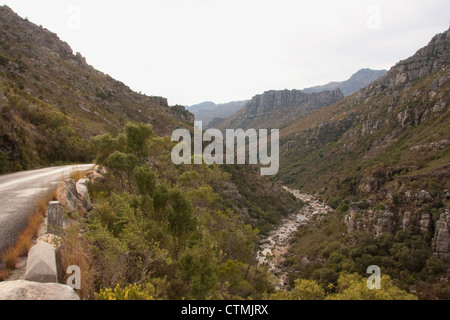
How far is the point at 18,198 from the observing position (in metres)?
9.02

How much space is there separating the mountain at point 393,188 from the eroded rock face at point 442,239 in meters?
0.12

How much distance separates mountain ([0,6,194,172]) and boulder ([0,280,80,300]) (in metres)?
12.7

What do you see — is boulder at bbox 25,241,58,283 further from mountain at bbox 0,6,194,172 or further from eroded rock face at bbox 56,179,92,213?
mountain at bbox 0,6,194,172

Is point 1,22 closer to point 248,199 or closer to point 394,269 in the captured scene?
point 248,199

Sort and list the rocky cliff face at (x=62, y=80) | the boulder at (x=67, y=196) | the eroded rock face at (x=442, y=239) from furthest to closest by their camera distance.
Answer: the rocky cliff face at (x=62, y=80)
the eroded rock face at (x=442, y=239)
the boulder at (x=67, y=196)

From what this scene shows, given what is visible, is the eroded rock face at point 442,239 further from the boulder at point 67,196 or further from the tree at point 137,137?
the boulder at point 67,196

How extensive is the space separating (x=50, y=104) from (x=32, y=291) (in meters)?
55.3

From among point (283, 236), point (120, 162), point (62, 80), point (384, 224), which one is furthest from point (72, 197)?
point (62, 80)

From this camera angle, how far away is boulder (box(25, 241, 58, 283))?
16.5 feet

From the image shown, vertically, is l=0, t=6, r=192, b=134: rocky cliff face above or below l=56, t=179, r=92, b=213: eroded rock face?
above

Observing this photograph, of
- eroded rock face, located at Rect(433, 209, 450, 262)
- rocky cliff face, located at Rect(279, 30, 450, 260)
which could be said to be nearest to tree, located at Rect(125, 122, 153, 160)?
eroded rock face, located at Rect(433, 209, 450, 262)

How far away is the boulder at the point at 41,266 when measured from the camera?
16.5 ft


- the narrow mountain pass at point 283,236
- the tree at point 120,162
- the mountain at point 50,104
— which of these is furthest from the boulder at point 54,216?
the narrow mountain pass at point 283,236

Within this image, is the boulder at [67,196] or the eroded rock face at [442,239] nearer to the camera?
the boulder at [67,196]
